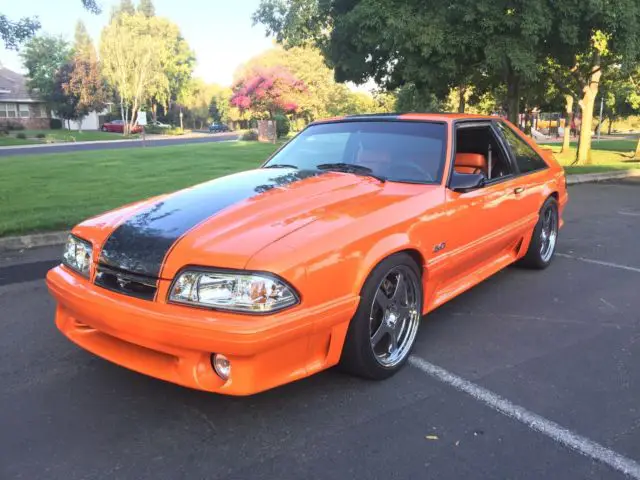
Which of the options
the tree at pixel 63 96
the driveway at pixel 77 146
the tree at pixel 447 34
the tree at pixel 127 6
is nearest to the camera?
the tree at pixel 447 34

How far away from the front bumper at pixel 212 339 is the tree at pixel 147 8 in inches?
3901

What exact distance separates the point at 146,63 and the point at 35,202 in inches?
1717

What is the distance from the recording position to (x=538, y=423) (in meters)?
2.77

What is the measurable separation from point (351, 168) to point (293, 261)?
61.4 inches

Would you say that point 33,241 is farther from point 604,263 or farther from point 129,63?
point 129,63

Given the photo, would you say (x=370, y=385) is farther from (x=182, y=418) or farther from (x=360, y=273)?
(x=182, y=418)

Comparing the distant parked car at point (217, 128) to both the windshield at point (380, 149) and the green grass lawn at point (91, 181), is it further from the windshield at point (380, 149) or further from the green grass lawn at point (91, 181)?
the windshield at point (380, 149)

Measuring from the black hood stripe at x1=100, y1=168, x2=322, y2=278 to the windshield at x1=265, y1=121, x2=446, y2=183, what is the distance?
40 cm

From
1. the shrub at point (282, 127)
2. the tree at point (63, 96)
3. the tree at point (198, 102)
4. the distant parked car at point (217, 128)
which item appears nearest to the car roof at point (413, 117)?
the shrub at point (282, 127)

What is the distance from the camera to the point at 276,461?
8.05ft

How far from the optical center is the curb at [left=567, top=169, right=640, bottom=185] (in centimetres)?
1372

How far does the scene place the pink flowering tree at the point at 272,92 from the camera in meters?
41.1

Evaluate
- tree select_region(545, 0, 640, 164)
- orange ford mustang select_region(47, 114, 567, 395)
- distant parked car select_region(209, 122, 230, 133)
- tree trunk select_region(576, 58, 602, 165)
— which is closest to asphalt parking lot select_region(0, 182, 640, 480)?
orange ford mustang select_region(47, 114, 567, 395)

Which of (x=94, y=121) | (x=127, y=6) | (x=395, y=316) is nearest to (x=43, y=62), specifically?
(x=94, y=121)
